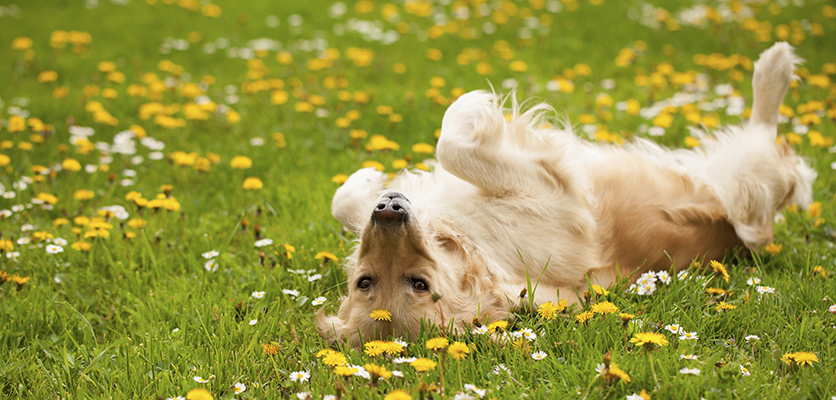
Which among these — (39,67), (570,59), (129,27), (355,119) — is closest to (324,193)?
(355,119)

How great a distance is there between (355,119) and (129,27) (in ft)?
15.6

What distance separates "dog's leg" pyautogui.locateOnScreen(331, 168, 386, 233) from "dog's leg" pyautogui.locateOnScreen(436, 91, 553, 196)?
1.62ft

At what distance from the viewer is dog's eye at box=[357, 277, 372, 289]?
2.50 metres

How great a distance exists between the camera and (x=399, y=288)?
2.44m

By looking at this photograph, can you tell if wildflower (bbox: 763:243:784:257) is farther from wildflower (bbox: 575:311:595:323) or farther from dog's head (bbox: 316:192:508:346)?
dog's head (bbox: 316:192:508:346)

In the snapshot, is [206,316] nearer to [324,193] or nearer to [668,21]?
[324,193]

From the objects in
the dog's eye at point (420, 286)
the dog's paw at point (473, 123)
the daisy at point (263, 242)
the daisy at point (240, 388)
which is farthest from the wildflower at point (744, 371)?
the daisy at point (263, 242)

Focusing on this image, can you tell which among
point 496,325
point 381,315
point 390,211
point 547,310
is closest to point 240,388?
point 381,315

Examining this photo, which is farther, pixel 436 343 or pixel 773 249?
pixel 773 249

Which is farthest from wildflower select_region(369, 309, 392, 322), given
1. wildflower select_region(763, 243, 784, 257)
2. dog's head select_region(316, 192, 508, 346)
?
wildflower select_region(763, 243, 784, 257)

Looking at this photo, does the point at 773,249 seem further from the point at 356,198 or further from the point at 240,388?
the point at 240,388

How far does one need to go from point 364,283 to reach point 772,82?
2775mm

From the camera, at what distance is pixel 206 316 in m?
2.74

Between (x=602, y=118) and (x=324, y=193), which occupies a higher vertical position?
(x=602, y=118)
